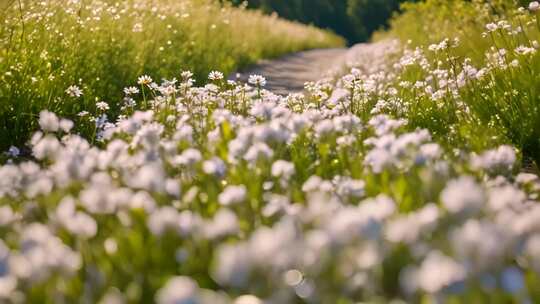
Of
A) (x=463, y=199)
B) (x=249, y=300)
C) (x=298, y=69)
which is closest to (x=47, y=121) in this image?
(x=249, y=300)

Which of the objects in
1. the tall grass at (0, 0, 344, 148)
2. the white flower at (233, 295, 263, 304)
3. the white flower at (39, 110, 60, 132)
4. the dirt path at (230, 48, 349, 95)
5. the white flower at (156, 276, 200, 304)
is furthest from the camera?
the dirt path at (230, 48, 349, 95)

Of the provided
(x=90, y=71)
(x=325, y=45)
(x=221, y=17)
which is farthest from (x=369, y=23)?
(x=90, y=71)

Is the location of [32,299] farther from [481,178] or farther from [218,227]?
[481,178]

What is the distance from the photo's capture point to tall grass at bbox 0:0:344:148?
4.27 metres

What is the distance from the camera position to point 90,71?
547 cm

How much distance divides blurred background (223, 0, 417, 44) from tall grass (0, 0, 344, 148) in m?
35.3

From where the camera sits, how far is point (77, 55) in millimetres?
5480

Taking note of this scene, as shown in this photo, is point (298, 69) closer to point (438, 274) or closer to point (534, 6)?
point (534, 6)

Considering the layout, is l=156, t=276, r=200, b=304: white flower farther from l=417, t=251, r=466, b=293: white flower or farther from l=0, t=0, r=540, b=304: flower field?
l=417, t=251, r=466, b=293: white flower

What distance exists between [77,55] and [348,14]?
139 ft

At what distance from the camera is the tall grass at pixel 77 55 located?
Answer: 4273 millimetres

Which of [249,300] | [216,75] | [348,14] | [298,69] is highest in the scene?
[249,300]

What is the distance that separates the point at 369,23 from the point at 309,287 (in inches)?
1797

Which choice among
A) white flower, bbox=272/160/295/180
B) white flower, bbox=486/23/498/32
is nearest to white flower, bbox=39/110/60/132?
white flower, bbox=272/160/295/180
